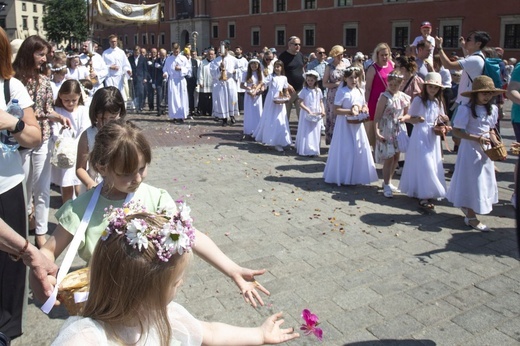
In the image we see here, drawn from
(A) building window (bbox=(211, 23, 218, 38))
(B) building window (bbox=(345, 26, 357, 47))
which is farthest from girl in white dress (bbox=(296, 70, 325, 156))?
(A) building window (bbox=(211, 23, 218, 38))

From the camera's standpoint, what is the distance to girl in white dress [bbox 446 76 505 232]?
226 inches

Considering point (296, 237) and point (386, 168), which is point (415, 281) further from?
point (386, 168)

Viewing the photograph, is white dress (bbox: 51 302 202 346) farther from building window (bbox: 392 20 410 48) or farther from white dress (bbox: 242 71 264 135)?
building window (bbox: 392 20 410 48)

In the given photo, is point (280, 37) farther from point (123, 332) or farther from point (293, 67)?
point (123, 332)

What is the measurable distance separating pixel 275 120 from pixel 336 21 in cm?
3437

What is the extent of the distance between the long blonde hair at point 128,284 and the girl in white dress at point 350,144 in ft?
20.9

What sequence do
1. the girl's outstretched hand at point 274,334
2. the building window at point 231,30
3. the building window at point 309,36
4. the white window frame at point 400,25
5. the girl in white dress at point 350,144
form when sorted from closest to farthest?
the girl's outstretched hand at point 274,334 < the girl in white dress at point 350,144 < the white window frame at point 400,25 < the building window at point 309,36 < the building window at point 231,30

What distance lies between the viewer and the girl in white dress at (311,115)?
9.69 meters

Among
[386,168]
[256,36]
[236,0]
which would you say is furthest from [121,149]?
[236,0]

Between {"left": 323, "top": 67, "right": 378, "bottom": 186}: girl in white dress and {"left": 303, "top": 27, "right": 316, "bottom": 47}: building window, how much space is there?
3905 centimetres

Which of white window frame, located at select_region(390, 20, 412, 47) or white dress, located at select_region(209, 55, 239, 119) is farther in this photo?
white window frame, located at select_region(390, 20, 412, 47)

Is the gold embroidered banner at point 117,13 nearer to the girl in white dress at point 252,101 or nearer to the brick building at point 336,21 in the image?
the brick building at point 336,21

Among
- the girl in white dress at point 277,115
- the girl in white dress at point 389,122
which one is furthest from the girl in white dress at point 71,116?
the girl in white dress at point 277,115

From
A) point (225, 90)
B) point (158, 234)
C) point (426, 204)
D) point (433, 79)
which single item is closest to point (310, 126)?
point (433, 79)
